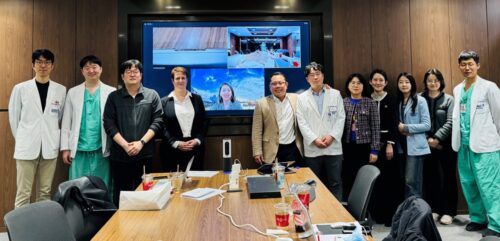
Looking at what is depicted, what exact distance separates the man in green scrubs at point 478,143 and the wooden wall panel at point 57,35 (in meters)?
4.25

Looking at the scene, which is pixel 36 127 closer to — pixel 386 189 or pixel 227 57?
pixel 227 57

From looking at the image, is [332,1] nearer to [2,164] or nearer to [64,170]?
[64,170]

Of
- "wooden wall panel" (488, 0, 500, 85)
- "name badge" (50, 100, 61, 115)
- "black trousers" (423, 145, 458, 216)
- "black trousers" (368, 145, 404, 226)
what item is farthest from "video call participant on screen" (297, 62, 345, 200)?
"name badge" (50, 100, 61, 115)

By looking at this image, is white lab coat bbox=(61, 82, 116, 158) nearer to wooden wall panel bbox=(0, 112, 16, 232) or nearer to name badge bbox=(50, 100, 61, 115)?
name badge bbox=(50, 100, 61, 115)

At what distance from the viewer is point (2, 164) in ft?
12.0

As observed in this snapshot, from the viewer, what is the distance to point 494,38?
13.2 feet

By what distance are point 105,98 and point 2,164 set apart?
60.3 inches

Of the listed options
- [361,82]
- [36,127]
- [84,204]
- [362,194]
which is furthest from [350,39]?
[36,127]

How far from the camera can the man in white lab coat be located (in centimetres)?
325

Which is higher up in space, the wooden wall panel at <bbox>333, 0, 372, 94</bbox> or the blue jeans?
the wooden wall panel at <bbox>333, 0, 372, 94</bbox>

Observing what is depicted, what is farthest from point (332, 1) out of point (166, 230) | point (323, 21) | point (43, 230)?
point (43, 230)

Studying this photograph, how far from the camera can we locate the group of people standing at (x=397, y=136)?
126 inches

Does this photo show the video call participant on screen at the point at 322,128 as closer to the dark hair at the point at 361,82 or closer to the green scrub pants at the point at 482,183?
the dark hair at the point at 361,82

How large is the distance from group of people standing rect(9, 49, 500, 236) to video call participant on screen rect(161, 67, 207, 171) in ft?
0.04
